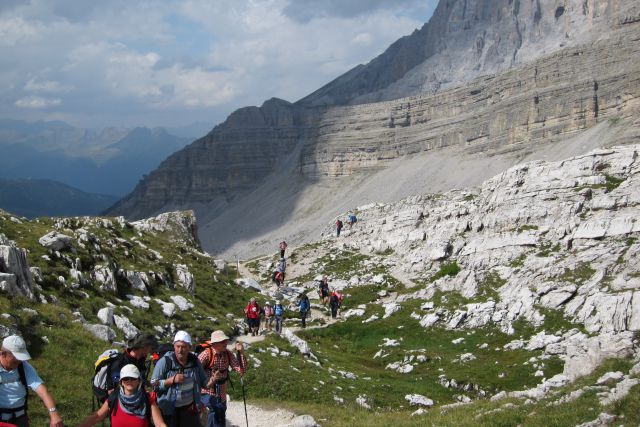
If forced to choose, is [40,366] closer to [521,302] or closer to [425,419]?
[425,419]

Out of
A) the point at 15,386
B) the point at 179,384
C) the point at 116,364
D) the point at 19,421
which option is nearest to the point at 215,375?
the point at 179,384

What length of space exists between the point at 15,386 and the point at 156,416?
2353 mm

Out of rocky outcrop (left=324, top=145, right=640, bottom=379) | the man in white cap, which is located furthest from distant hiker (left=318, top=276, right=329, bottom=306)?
the man in white cap

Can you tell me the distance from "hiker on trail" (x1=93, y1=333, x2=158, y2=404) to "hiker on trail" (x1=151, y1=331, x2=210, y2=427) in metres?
0.36

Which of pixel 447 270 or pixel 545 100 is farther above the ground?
pixel 545 100

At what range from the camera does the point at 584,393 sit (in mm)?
15172

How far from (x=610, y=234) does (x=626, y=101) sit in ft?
378

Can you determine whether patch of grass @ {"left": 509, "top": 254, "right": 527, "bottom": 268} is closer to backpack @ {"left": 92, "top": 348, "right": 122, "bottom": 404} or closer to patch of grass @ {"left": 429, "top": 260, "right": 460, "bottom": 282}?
patch of grass @ {"left": 429, "top": 260, "right": 460, "bottom": 282}

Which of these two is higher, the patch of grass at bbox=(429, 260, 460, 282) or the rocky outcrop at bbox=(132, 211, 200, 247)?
the rocky outcrop at bbox=(132, 211, 200, 247)

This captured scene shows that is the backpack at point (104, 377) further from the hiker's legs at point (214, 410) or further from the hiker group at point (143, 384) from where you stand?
the hiker's legs at point (214, 410)

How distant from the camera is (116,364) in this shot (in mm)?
11344

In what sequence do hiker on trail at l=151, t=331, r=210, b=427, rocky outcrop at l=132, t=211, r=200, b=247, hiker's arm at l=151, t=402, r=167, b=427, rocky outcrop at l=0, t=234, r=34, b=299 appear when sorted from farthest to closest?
rocky outcrop at l=132, t=211, r=200, b=247 → rocky outcrop at l=0, t=234, r=34, b=299 → hiker on trail at l=151, t=331, r=210, b=427 → hiker's arm at l=151, t=402, r=167, b=427

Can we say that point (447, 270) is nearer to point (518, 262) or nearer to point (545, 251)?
point (518, 262)

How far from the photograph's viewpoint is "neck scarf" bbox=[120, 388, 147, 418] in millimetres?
10359
